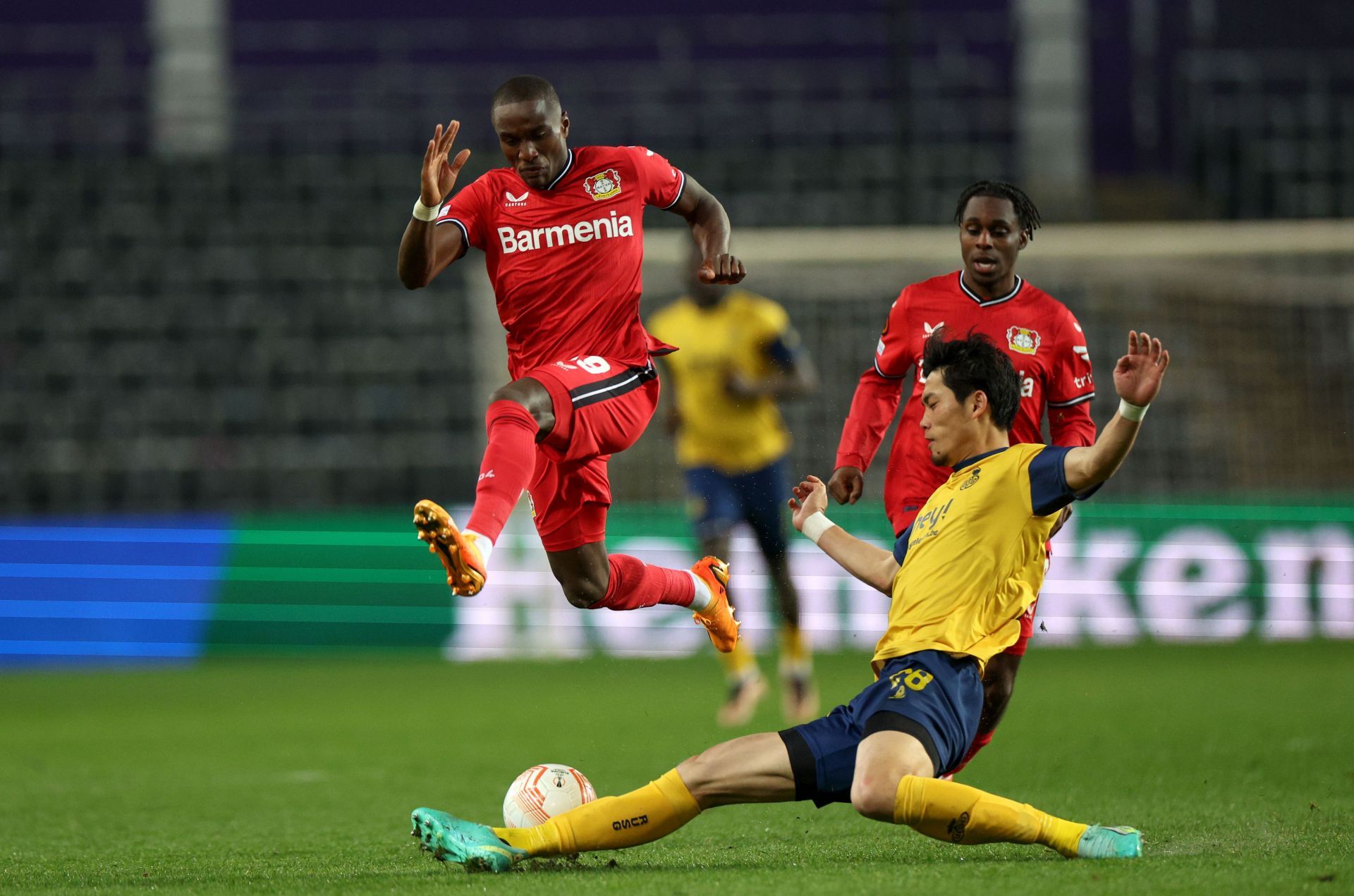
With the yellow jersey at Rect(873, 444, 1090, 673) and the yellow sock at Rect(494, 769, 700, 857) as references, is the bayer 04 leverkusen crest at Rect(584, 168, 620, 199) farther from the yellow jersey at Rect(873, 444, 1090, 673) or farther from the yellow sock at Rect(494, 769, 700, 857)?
the yellow sock at Rect(494, 769, 700, 857)

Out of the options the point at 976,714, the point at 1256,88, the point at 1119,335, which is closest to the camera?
the point at 976,714

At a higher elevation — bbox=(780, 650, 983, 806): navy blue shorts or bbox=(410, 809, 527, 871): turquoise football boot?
bbox=(780, 650, 983, 806): navy blue shorts

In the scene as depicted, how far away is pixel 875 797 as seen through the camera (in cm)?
400

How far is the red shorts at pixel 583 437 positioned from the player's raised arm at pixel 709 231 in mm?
399

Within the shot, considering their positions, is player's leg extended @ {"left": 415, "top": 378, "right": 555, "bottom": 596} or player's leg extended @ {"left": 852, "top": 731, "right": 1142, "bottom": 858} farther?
player's leg extended @ {"left": 415, "top": 378, "right": 555, "bottom": 596}

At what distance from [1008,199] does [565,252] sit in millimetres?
1415

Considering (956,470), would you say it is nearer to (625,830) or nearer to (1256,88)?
(625,830)

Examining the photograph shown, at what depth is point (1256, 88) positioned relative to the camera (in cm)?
1858

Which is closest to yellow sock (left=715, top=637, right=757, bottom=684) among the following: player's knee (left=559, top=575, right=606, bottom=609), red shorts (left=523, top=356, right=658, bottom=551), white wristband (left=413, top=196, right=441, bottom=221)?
player's knee (left=559, top=575, right=606, bottom=609)

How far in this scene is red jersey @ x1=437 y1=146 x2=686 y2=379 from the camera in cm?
543

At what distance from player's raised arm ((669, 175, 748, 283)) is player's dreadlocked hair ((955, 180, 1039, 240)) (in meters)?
0.73

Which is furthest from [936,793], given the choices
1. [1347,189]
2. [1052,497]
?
[1347,189]

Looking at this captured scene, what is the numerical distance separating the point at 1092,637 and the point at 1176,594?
2.07 feet

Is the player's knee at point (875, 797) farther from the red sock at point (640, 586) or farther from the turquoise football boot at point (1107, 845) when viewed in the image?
the red sock at point (640, 586)
